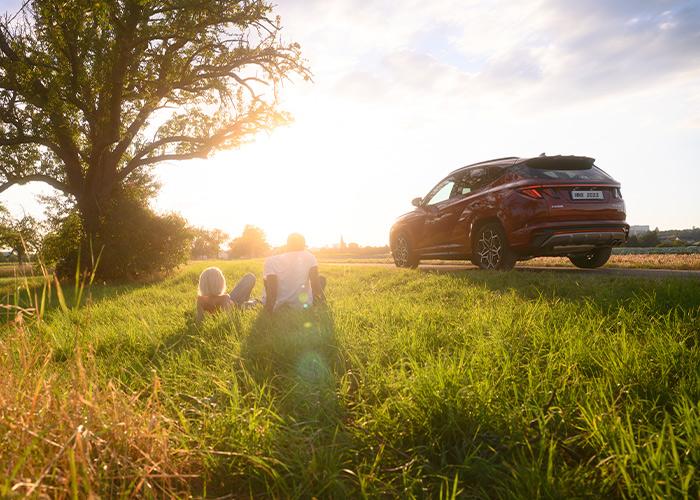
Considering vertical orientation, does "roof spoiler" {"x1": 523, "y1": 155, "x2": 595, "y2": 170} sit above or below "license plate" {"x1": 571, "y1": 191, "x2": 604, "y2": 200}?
above

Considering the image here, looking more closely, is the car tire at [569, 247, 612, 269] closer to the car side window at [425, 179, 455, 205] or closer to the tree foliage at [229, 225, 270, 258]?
the car side window at [425, 179, 455, 205]

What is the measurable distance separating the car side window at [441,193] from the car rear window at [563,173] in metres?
2.00

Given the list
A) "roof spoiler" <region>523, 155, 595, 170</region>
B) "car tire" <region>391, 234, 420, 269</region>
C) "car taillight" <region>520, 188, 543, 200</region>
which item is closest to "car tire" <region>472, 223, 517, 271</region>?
"car taillight" <region>520, 188, 543, 200</region>

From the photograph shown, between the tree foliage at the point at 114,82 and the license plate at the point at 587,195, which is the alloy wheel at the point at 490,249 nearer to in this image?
the license plate at the point at 587,195

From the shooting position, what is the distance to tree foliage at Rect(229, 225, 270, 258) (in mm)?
97562

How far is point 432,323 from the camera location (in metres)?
3.89

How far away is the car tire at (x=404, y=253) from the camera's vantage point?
10406 mm

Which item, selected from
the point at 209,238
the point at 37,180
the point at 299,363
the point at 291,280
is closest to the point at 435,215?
the point at 291,280

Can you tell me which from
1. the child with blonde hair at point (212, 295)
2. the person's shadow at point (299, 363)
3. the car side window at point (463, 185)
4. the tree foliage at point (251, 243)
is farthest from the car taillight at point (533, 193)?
the tree foliage at point (251, 243)

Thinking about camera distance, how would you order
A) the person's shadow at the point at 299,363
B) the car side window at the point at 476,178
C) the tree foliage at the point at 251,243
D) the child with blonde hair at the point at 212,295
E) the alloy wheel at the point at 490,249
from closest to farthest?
1. the person's shadow at the point at 299,363
2. the child with blonde hair at the point at 212,295
3. the alloy wheel at the point at 490,249
4. the car side window at the point at 476,178
5. the tree foliage at the point at 251,243

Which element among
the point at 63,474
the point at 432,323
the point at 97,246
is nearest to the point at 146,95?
the point at 97,246

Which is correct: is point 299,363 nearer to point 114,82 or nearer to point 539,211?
point 539,211

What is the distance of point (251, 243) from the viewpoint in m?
98.2

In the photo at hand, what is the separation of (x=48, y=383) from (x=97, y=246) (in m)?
14.4
